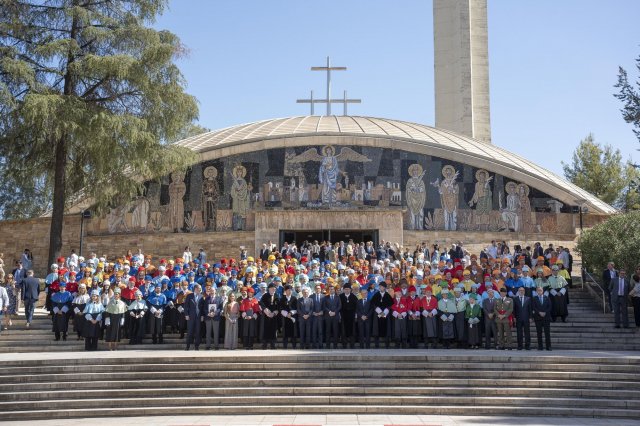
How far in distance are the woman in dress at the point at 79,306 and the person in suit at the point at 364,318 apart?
607cm

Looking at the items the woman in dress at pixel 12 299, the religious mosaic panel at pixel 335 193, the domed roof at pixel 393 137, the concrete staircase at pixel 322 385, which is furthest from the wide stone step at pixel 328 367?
the domed roof at pixel 393 137

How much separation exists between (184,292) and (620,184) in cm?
3306

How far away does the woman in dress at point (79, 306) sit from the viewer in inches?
579

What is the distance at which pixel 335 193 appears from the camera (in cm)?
2494

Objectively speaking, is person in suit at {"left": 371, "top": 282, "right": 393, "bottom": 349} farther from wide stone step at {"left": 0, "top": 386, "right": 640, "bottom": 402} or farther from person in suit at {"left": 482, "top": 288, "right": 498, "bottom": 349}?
wide stone step at {"left": 0, "top": 386, "right": 640, "bottom": 402}

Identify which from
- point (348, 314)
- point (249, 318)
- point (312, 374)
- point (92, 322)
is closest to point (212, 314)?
point (249, 318)

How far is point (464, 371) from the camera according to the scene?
11.7 meters

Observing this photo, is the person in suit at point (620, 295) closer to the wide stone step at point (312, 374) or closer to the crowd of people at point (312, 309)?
the crowd of people at point (312, 309)

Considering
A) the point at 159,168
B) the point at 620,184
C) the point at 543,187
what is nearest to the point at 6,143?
the point at 159,168

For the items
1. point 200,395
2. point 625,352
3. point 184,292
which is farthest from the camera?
point 184,292

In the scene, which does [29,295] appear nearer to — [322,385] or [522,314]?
[322,385]

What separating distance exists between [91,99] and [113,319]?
9288 mm

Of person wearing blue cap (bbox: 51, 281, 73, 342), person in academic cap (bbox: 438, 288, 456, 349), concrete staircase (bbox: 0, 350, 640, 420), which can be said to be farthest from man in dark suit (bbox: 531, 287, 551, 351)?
person wearing blue cap (bbox: 51, 281, 73, 342)

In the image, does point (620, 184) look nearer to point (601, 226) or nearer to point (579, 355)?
point (601, 226)
